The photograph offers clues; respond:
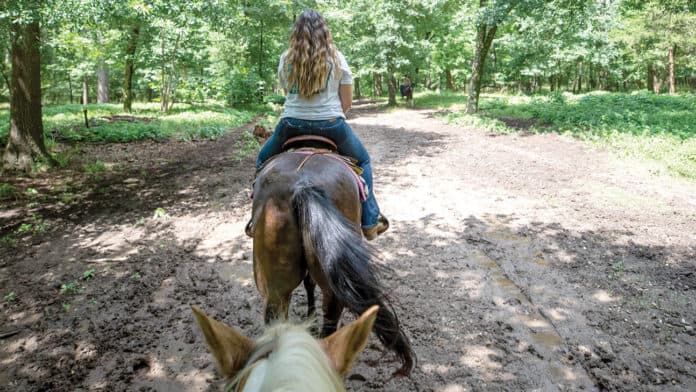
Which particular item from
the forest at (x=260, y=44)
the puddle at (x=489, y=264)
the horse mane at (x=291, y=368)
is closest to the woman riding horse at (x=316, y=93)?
the puddle at (x=489, y=264)

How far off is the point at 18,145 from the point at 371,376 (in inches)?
347

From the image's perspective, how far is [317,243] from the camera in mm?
2035

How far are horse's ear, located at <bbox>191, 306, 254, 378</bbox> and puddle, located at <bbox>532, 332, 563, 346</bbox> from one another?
2963mm

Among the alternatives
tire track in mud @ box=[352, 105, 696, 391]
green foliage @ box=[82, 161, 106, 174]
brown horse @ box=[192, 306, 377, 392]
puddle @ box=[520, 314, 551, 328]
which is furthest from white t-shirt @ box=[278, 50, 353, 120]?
green foliage @ box=[82, 161, 106, 174]

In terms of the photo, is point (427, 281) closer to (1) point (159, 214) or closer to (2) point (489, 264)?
(2) point (489, 264)

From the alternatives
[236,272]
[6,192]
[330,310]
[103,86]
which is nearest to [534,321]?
[330,310]

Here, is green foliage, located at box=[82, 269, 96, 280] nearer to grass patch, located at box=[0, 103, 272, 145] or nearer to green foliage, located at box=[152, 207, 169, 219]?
green foliage, located at box=[152, 207, 169, 219]

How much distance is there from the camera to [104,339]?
328 centimetres


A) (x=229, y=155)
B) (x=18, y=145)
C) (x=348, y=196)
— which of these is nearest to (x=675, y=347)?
(x=348, y=196)

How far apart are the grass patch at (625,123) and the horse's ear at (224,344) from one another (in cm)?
971

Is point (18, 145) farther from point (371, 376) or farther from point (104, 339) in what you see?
→ point (371, 376)

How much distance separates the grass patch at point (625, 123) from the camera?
9.32 metres

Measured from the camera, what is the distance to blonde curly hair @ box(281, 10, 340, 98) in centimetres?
281

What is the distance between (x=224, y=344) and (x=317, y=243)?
95 centimetres
